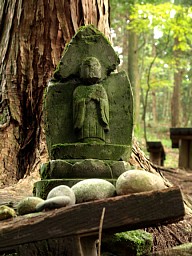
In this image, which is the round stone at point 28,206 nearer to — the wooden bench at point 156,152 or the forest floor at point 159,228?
the forest floor at point 159,228

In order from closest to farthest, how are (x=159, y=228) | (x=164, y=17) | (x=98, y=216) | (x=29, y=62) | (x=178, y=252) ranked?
(x=98, y=216) < (x=178, y=252) < (x=159, y=228) < (x=29, y=62) < (x=164, y=17)

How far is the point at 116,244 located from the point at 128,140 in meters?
0.91

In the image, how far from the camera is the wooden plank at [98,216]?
1.91 meters

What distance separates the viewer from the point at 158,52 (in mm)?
12781

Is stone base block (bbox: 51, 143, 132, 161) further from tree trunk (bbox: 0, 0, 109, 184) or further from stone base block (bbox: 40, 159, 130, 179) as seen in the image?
tree trunk (bbox: 0, 0, 109, 184)

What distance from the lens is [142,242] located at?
266 centimetres

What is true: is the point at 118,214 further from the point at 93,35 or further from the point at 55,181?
the point at 93,35

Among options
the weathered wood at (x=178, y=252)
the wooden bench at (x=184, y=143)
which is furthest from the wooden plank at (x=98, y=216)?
the wooden bench at (x=184, y=143)

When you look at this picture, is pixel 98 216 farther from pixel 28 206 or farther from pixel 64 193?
pixel 28 206

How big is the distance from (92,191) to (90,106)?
3.85ft

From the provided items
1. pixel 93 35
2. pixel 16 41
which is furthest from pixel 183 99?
pixel 93 35

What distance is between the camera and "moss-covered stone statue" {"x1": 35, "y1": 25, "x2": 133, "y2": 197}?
3088mm

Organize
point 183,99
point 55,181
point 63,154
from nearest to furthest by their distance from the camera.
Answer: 1. point 55,181
2. point 63,154
3. point 183,99

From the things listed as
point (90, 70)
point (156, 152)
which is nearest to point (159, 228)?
point (90, 70)
